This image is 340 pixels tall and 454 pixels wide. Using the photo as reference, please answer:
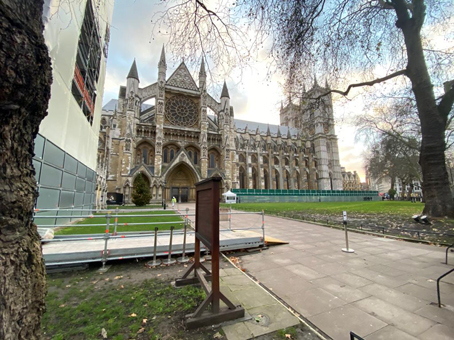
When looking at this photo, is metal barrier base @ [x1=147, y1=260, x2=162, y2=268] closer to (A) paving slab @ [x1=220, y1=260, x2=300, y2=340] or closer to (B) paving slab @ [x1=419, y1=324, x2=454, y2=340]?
(A) paving slab @ [x1=220, y1=260, x2=300, y2=340]

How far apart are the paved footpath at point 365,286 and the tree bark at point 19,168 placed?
290cm

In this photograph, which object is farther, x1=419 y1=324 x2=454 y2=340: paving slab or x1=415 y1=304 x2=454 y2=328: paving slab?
x1=415 y1=304 x2=454 y2=328: paving slab

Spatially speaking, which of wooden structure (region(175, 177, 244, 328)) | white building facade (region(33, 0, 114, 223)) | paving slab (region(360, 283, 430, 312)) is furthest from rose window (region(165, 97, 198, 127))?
paving slab (region(360, 283, 430, 312))

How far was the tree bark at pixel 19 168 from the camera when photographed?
1123 millimetres

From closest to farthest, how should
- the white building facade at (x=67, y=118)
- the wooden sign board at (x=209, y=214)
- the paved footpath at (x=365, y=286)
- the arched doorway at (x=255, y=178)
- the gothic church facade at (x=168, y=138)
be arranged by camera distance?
the paved footpath at (x=365, y=286), the wooden sign board at (x=209, y=214), the white building facade at (x=67, y=118), the gothic church facade at (x=168, y=138), the arched doorway at (x=255, y=178)

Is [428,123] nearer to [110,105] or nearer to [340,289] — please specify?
[340,289]

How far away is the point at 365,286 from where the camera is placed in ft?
11.5

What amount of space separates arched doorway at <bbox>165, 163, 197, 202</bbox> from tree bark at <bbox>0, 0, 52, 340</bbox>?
106ft

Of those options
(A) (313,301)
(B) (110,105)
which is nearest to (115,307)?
(A) (313,301)

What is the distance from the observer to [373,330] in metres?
2.38

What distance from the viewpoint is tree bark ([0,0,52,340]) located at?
1.12m

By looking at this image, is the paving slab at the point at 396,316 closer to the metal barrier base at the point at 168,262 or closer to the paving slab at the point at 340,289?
the paving slab at the point at 340,289

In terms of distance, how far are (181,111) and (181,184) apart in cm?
1277

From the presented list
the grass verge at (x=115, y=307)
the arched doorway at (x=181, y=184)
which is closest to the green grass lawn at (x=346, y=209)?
the grass verge at (x=115, y=307)
